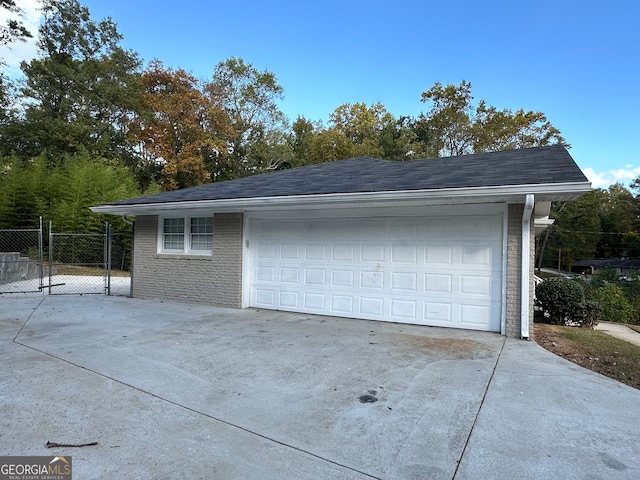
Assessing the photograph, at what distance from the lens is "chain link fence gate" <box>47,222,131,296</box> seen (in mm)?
12039

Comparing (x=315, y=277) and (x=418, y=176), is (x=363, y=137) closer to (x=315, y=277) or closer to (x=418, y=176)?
(x=418, y=176)

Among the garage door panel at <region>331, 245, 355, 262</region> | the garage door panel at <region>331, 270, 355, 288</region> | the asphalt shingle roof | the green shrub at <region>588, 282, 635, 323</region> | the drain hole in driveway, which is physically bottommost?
the green shrub at <region>588, 282, 635, 323</region>

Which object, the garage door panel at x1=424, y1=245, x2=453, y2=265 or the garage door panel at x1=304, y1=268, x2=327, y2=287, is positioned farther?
the garage door panel at x1=304, y1=268, x2=327, y2=287

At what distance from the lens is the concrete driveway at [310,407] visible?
2.48 metres

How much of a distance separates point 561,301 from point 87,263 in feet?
43.1

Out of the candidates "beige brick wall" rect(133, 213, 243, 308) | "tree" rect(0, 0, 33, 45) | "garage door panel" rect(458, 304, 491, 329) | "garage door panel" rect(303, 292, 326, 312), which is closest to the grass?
"garage door panel" rect(458, 304, 491, 329)

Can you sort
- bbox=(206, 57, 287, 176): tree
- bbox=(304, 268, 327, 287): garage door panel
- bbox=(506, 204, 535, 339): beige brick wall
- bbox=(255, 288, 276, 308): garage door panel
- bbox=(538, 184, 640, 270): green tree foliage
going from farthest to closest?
bbox=(538, 184, 640, 270): green tree foliage < bbox=(206, 57, 287, 176): tree < bbox=(255, 288, 276, 308): garage door panel < bbox=(304, 268, 327, 287): garage door panel < bbox=(506, 204, 535, 339): beige brick wall

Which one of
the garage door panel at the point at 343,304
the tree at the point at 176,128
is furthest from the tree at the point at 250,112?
the garage door panel at the point at 343,304

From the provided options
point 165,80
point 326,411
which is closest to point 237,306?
point 326,411

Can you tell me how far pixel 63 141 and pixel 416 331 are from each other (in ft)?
75.5

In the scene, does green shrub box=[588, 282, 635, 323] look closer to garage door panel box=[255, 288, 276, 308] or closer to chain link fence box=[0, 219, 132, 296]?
garage door panel box=[255, 288, 276, 308]

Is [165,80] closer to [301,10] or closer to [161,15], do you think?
[161,15]

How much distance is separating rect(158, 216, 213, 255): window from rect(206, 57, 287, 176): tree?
1858cm

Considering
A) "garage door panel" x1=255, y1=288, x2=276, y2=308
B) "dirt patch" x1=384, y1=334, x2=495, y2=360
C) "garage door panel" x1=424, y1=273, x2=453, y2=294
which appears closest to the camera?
"dirt patch" x1=384, y1=334, x2=495, y2=360
